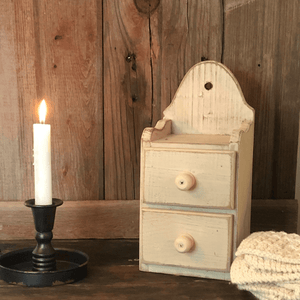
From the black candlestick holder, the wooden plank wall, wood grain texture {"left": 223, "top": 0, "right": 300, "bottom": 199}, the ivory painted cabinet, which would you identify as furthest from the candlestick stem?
wood grain texture {"left": 223, "top": 0, "right": 300, "bottom": 199}

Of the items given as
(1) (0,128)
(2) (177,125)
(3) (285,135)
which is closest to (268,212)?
(3) (285,135)

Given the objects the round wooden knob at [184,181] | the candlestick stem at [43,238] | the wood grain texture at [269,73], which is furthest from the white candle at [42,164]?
the wood grain texture at [269,73]

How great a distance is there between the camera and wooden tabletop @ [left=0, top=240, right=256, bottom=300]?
2.28 ft

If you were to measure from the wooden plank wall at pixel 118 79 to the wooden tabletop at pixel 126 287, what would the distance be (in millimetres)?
231

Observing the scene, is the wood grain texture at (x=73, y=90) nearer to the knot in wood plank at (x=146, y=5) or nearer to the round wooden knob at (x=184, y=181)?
the knot in wood plank at (x=146, y=5)

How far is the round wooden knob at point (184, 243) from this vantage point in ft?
2.49

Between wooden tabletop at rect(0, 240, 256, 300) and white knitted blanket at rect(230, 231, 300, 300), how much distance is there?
48mm

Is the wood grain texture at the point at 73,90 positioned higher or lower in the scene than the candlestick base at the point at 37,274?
higher

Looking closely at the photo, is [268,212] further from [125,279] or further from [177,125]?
[125,279]

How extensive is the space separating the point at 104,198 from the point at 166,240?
0.31 metres

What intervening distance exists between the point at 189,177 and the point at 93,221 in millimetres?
389

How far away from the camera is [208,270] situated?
78cm

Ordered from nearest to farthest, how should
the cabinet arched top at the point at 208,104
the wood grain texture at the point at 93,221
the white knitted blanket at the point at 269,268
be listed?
the white knitted blanket at the point at 269,268
the cabinet arched top at the point at 208,104
the wood grain texture at the point at 93,221

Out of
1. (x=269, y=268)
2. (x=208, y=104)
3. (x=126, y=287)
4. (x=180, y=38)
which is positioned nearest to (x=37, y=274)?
(x=126, y=287)
